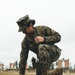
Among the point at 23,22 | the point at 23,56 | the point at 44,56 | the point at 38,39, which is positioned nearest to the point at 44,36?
the point at 38,39

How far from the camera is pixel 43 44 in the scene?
8523 mm

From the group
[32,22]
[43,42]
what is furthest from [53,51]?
[32,22]

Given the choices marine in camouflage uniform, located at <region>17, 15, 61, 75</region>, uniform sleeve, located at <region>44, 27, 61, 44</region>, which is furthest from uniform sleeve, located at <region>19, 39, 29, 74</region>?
uniform sleeve, located at <region>44, 27, 61, 44</region>

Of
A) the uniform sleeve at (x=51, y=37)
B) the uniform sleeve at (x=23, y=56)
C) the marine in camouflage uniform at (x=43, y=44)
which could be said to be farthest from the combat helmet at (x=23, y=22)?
the uniform sleeve at (x=23, y=56)

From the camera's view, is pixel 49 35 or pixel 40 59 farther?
pixel 49 35

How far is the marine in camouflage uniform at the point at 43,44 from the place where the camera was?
8.26 metres

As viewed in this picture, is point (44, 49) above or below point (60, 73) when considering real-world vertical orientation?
above

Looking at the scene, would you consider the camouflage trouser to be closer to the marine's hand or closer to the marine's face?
the marine's hand

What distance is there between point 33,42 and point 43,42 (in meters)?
0.43

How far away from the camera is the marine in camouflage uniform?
8255 millimetres

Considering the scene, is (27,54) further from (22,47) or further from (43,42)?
(43,42)

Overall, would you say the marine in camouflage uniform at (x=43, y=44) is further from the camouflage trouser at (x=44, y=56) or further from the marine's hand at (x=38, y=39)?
the marine's hand at (x=38, y=39)

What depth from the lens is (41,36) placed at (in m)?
8.92

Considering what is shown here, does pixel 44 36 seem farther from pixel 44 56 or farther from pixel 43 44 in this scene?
pixel 44 56
